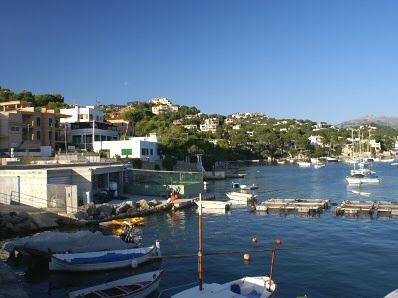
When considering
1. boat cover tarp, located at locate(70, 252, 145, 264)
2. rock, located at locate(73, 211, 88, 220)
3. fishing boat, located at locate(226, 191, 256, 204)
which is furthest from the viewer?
fishing boat, located at locate(226, 191, 256, 204)

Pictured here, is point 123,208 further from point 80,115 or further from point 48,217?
point 80,115

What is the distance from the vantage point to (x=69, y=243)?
3000 cm

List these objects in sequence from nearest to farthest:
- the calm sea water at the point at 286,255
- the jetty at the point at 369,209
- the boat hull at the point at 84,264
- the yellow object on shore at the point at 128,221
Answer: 1. the calm sea water at the point at 286,255
2. the boat hull at the point at 84,264
3. the yellow object on shore at the point at 128,221
4. the jetty at the point at 369,209

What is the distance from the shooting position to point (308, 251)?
112 feet

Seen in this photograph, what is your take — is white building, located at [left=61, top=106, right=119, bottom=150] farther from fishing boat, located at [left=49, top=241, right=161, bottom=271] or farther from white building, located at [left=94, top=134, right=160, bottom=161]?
fishing boat, located at [left=49, top=241, right=161, bottom=271]

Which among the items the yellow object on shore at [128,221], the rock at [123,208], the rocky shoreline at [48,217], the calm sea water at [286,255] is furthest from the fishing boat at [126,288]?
the rock at [123,208]

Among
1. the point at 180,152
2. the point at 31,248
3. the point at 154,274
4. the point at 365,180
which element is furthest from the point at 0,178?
the point at 365,180

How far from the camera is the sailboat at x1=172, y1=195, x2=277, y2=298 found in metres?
20.4

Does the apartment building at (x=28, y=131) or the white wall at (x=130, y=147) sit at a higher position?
the apartment building at (x=28, y=131)

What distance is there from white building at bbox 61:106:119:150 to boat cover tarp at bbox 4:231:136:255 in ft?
207

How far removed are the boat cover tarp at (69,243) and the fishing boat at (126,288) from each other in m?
6.49

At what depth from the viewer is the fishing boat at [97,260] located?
90.9 feet

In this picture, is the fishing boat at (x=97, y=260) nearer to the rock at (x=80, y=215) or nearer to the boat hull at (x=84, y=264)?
the boat hull at (x=84, y=264)

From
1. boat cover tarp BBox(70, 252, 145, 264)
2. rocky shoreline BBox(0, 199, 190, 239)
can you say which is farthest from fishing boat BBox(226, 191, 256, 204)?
boat cover tarp BBox(70, 252, 145, 264)
